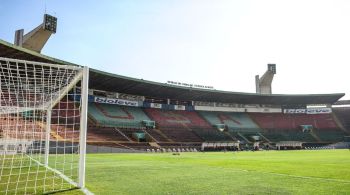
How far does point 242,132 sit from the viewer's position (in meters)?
64.3

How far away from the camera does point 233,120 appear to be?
224 feet

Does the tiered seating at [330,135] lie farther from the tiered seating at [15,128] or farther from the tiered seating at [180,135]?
the tiered seating at [15,128]

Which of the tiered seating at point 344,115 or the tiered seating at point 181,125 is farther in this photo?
the tiered seating at point 344,115

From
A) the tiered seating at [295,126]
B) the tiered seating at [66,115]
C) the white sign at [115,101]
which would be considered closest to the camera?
the tiered seating at [66,115]

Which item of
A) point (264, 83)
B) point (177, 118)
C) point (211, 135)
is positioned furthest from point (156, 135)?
point (264, 83)

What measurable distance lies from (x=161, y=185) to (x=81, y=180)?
187 cm

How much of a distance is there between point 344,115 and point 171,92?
140 feet

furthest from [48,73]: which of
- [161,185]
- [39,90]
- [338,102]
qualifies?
[338,102]

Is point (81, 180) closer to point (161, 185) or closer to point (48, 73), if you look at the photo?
point (161, 185)

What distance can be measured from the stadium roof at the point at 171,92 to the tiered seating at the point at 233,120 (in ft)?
10.2

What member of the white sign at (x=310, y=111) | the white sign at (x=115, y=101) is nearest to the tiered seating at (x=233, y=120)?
the white sign at (x=310, y=111)

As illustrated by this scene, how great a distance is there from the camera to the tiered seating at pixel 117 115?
1999 inches

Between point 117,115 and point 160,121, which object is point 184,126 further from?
point 117,115

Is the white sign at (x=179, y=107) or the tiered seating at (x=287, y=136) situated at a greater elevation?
the white sign at (x=179, y=107)
